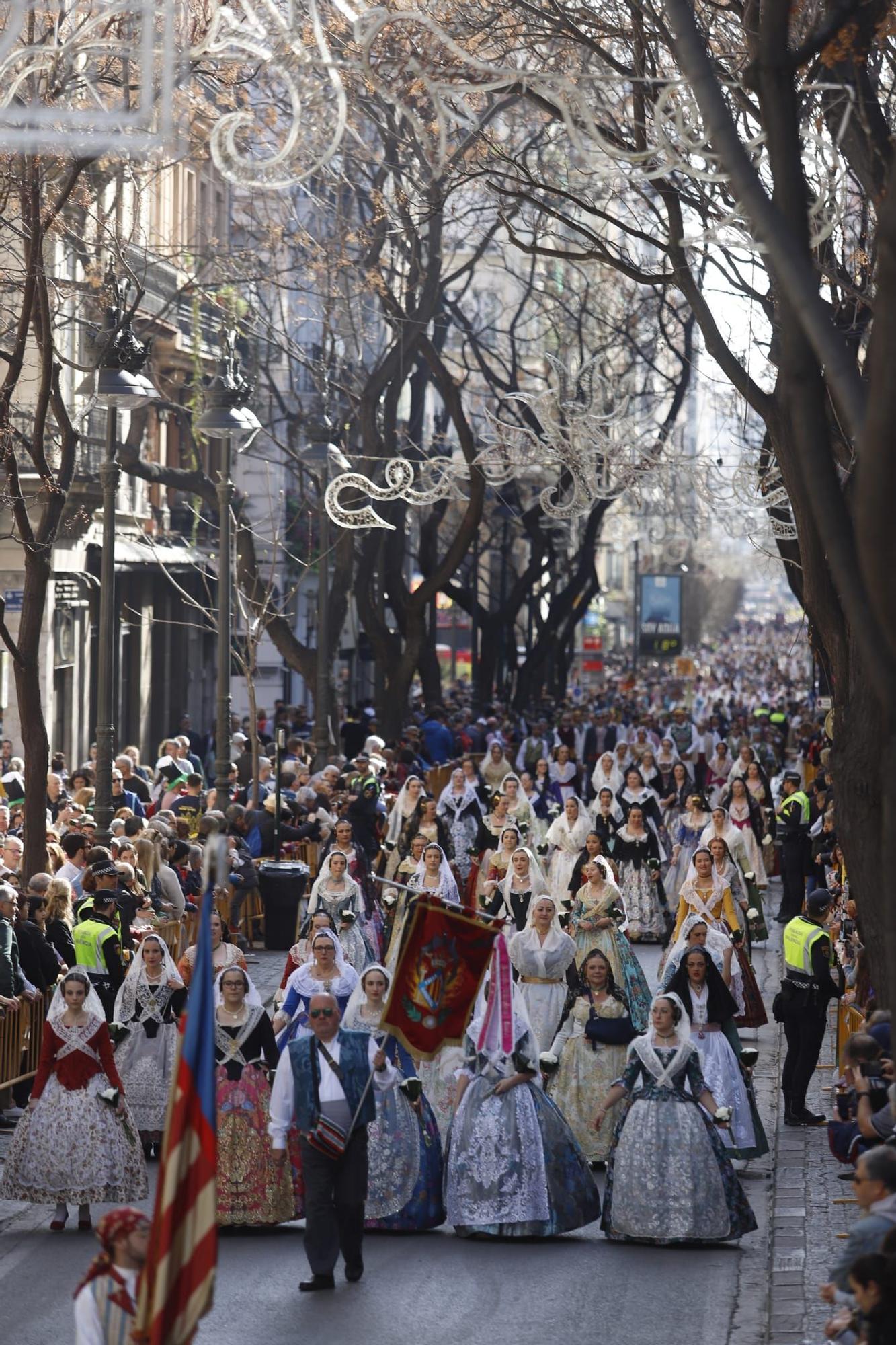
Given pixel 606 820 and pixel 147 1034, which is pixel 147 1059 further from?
pixel 606 820

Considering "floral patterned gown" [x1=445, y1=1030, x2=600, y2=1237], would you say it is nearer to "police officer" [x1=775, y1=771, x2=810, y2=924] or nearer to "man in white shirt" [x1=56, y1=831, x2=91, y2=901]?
"man in white shirt" [x1=56, y1=831, x2=91, y2=901]

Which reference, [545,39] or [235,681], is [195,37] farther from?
[235,681]

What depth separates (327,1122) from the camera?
10.6m

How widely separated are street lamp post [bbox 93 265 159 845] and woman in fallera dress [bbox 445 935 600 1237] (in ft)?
21.7

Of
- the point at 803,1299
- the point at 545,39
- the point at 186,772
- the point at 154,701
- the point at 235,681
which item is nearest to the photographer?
the point at 803,1299

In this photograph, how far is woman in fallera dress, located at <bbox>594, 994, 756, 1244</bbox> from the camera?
37.5 feet

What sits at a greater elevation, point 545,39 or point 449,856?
point 545,39

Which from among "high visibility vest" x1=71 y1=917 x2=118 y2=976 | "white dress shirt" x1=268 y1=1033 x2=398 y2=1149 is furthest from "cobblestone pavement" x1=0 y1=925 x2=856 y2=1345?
"high visibility vest" x1=71 y1=917 x2=118 y2=976

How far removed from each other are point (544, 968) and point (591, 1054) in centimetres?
131

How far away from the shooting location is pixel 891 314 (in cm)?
621

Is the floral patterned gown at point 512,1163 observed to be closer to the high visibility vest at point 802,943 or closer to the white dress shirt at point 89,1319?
the high visibility vest at point 802,943

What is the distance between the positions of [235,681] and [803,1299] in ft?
132

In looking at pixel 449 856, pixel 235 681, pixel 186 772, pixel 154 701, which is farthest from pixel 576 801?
pixel 235 681

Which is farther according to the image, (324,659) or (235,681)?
(235,681)
